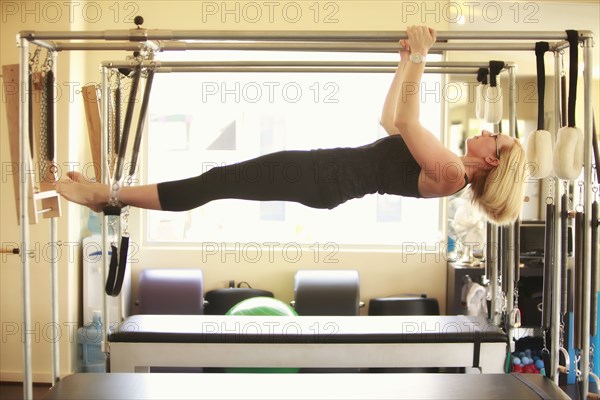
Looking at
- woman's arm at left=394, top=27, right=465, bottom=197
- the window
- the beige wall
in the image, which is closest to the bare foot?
woman's arm at left=394, top=27, right=465, bottom=197

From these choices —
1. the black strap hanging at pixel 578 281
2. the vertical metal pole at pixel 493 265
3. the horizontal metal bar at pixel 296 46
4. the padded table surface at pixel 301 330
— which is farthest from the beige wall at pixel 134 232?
A: the black strap hanging at pixel 578 281

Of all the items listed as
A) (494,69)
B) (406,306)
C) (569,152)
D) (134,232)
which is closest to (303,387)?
(569,152)

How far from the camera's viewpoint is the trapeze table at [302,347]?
8.40 feet

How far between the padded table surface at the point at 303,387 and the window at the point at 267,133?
6.76ft

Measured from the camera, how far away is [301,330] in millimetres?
2646

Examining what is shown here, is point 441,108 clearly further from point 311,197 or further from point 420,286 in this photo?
point 311,197

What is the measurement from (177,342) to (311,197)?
2.85ft

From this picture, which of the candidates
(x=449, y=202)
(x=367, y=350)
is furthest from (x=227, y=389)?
(x=449, y=202)

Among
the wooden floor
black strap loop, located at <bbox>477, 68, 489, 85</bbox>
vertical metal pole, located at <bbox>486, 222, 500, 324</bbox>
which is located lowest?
the wooden floor

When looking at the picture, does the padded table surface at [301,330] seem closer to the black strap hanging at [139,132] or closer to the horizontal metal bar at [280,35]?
the black strap hanging at [139,132]

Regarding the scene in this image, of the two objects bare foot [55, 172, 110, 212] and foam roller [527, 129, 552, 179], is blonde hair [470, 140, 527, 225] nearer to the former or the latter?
foam roller [527, 129, 552, 179]

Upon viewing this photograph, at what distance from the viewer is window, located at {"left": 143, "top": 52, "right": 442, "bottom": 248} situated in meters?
4.34

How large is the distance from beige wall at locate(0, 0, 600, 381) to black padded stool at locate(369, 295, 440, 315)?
20 centimetres

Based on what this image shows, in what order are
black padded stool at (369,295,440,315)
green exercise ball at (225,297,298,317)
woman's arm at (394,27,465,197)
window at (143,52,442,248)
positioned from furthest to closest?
window at (143,52,442,248) < black padded stool at (369,295,440,315) < green exercise ball at (225,297,298,317) < woman's arm at (394,27,465,197)
